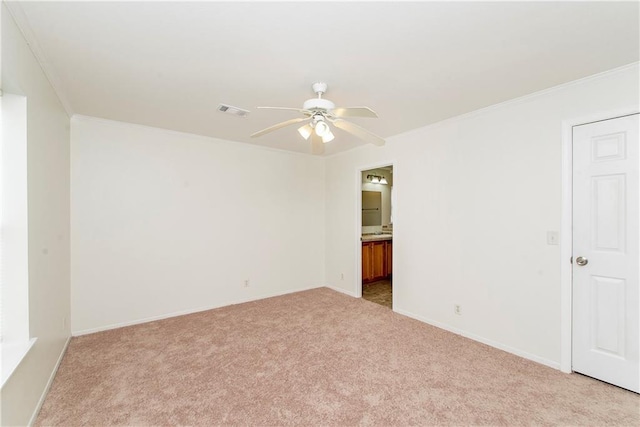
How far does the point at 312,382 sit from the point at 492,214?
2.34m

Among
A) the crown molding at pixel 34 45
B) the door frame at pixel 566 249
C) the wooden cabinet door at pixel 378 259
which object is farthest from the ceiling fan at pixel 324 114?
the wooden cabinet door at pixel 378 259

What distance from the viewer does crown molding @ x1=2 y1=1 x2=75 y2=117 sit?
154 centimetres

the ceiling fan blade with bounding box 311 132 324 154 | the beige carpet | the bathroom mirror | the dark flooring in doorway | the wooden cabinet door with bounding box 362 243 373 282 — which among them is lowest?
the dark flooring in doorway

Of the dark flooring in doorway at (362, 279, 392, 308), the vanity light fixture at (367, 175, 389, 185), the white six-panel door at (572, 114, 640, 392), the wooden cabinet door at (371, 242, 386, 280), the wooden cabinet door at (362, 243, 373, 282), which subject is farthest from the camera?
the vanity light fixture at (367, 175, 389, 185)

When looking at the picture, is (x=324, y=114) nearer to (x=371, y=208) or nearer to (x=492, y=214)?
(x=492, y=214)

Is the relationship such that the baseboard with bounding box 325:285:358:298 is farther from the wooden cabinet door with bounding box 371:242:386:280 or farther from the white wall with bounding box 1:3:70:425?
the white wall with bounding box 1:3:70:425

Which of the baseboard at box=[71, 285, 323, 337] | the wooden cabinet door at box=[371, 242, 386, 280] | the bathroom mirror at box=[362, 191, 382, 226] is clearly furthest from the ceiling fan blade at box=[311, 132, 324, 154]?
the bathroom mirror at box=[362, 191, 382, 226]

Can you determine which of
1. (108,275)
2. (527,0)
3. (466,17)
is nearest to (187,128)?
(108,275)

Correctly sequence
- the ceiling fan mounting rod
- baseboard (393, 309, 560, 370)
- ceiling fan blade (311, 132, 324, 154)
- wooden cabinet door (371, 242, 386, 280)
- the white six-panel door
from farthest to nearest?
1. wooden cabinet door (371, 242, 386, 280)
2. ceiling fan blade (311, 132, 324, 154)
3. baseboard (393, 309, 560, 370)
4. the ceiling fan mounting rod
5. the white six-panel door

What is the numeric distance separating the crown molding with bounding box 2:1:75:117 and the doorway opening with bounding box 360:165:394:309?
363 centimetres

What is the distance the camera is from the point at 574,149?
7.79ft

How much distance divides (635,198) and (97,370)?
4497 millimetres

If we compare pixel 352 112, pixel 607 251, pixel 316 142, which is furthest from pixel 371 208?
pixel 352 112

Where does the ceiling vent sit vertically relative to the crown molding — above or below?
below
